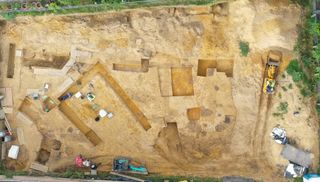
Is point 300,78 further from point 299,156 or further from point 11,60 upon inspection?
point 11,60

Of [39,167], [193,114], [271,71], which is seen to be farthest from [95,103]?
[271,71]

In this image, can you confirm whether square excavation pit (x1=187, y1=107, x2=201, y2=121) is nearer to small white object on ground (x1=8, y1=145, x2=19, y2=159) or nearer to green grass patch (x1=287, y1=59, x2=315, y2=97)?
green grass patch (x1=287, y1=59, x2=315, y2=97)

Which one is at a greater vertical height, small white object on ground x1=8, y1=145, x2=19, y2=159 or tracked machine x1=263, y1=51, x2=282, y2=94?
tracked machine x1=263, y1=51, x2=282, y2=94

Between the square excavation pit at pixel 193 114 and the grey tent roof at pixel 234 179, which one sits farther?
the square excavation pit at pixel 193 114

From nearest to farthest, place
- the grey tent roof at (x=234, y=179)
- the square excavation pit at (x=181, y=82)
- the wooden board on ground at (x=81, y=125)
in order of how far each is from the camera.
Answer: the grey tent roof at (x=234, y=179)
the square excavation pit at (x=181, y=82)
the wooden board on ground at (x=81, y=125)

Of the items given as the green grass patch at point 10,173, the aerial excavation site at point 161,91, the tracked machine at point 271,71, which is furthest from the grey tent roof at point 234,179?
the green grass patch at point 10,173

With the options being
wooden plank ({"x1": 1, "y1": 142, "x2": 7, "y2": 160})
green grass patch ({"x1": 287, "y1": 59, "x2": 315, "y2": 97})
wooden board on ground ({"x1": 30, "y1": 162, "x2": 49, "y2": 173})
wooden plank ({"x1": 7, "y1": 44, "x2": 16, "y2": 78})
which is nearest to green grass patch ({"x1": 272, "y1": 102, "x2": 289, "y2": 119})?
green grass patch ({"x1": 287, "y1": 59, "x2": 315, "y2": 97})

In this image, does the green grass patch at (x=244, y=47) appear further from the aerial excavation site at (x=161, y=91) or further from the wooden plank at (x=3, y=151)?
the wooden plank at (x=3, y=151)
